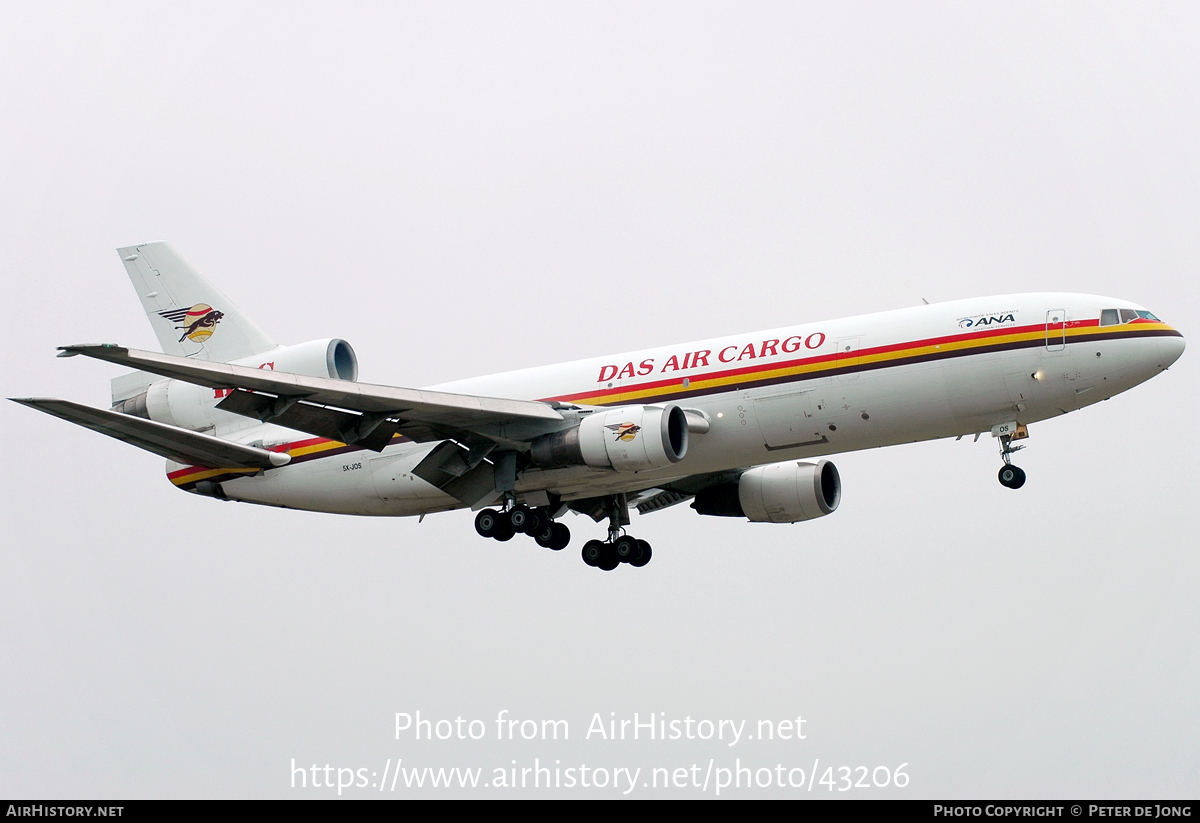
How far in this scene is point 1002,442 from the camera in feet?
102

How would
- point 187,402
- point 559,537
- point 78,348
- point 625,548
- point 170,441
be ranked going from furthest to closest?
point 625,548 → point 187,402 → point 559,537 → point 170,441 → point 78,348

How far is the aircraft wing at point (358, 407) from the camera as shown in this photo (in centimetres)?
2869

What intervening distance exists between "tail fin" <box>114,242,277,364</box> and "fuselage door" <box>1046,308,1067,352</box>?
19682 mm

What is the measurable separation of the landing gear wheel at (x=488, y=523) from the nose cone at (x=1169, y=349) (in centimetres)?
1552

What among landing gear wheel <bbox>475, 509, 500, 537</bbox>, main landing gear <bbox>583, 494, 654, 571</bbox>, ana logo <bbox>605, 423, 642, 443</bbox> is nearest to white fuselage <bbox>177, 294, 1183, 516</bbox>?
landing gear wheel <bbox>475, 509, 500, 537</bbox>

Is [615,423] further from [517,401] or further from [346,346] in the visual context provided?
[346,346]

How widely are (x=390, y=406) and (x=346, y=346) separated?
4.51m

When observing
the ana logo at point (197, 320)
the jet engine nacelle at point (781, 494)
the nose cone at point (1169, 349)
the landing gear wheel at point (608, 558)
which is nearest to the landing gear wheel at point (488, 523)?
the landing gear wheel at point (608, 558)

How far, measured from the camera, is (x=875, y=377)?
30.8 meters

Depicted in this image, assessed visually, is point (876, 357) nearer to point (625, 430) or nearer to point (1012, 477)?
point (1012, 477)

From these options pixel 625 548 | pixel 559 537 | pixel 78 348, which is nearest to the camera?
pixel 78 348

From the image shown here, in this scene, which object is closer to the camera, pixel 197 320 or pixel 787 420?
pixel 787 420

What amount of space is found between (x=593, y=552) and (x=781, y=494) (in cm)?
535

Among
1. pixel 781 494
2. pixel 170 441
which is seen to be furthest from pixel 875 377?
pixel 170 441
